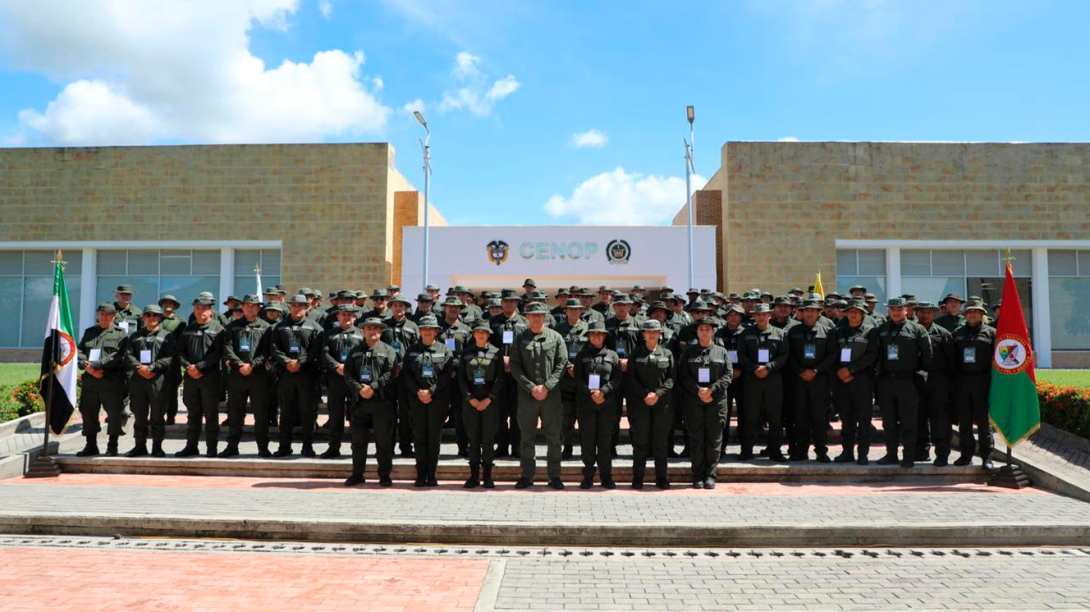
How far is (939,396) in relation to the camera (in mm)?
8695

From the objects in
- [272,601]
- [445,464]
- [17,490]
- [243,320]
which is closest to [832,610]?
[272,601]

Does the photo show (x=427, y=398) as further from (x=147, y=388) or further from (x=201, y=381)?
(x=147, y=388)

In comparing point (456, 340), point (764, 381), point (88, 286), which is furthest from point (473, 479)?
point (88, 286)

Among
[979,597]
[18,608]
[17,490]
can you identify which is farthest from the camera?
[17,490]

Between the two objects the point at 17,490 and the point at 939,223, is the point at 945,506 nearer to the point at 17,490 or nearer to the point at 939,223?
the point at 17,490

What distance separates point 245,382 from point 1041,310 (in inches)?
949

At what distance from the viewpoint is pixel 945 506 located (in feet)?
22.9

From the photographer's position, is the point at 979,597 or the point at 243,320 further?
the point at 243,320

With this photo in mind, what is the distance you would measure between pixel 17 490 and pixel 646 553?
708 centimetres

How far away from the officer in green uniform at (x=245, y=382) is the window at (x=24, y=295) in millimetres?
19060

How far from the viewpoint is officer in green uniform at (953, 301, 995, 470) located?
8.64 metres

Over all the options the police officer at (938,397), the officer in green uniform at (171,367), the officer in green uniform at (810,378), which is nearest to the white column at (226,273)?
the officer in green uniform at (171,367)

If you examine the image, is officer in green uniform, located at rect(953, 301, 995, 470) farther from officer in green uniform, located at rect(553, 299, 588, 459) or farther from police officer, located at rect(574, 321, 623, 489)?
officer in green uniform, located at rect(553, 299, 588, 459)

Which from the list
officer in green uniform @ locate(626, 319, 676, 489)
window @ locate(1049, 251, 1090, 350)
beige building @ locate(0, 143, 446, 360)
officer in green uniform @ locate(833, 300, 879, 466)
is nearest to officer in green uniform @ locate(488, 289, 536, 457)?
officer in green uniform @ locate(626, 319, 676, 489)
